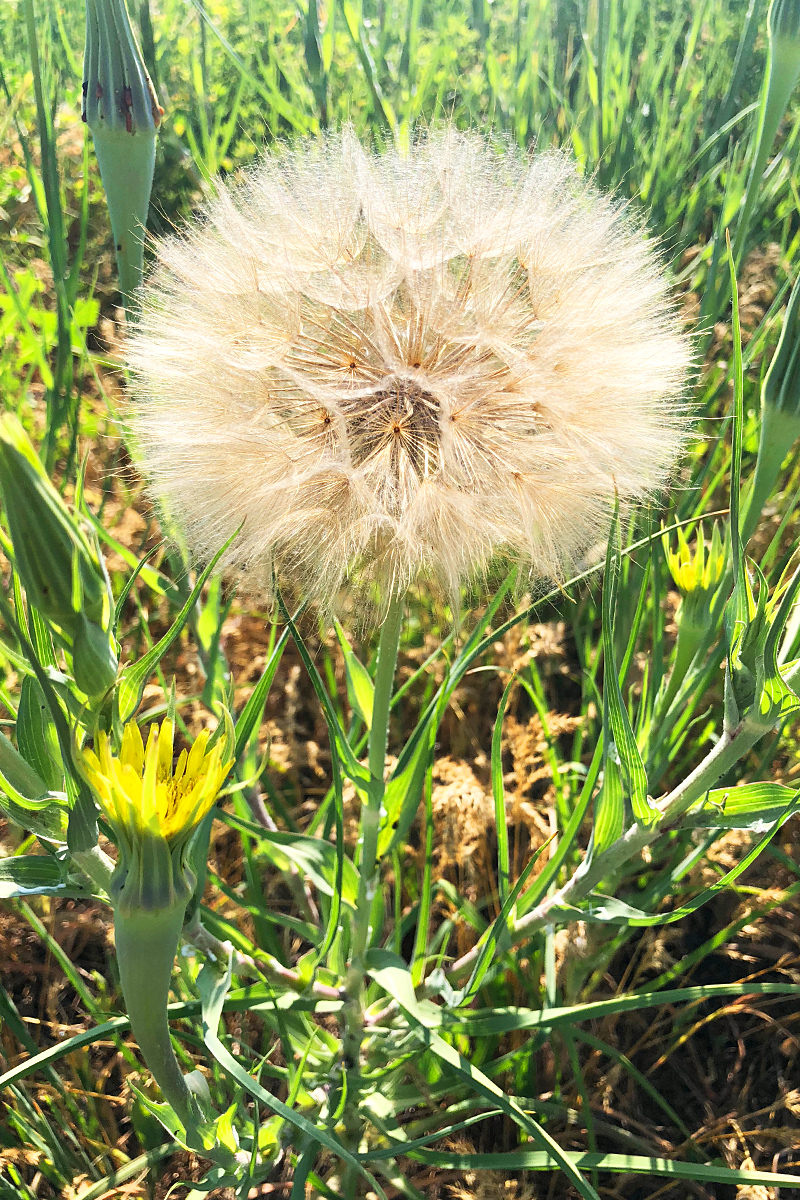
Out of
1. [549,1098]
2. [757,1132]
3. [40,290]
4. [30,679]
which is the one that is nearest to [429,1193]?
[549,1098]

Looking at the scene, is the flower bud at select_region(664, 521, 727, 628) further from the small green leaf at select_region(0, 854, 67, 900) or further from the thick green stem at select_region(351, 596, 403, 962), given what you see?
the small green leaf at select_region(0, 854, 67, 900)

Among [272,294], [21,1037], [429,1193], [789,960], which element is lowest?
[429,1193]

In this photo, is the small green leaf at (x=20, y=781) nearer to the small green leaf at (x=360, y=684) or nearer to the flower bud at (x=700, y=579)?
the small green leaf at (x=360, y=684)

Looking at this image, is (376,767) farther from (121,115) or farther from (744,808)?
(121,115)

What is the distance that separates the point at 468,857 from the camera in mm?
1443

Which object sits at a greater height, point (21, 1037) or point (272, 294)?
point (272, 294)

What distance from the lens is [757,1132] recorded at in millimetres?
1253

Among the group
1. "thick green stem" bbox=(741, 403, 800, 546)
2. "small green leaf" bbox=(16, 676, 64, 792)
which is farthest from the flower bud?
"small green leaf" bbox=(16, 676, 64, 792)

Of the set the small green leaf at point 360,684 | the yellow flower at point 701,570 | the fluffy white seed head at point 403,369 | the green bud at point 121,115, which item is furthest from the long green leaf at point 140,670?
the yellow flower at point 701,570

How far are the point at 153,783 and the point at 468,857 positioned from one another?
93 cm

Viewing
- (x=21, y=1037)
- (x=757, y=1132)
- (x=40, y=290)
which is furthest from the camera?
(x=40, y=290)

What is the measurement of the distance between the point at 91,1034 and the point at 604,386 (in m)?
0.83

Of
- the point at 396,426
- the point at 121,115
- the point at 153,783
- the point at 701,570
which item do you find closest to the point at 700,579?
the point at 701,570

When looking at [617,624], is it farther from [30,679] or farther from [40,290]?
[40,290]
